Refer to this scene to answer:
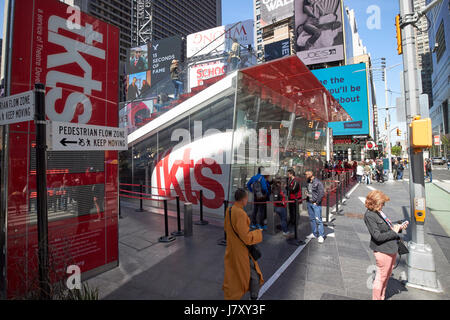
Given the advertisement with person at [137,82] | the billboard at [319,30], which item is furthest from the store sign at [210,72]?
the billboard at [319,30]

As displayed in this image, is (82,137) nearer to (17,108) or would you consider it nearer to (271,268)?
→ (17,108)

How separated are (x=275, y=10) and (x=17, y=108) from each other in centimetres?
7789

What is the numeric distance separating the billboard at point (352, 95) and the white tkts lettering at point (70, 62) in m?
34.8

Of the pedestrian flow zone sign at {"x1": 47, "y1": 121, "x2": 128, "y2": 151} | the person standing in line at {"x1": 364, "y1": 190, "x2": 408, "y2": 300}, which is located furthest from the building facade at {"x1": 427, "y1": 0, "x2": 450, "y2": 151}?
the pedestrian flow zone sign at {"x1": 47, "y1": 121, "x2": 128, "y2": 151}

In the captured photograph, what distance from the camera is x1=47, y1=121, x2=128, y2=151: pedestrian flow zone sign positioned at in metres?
3.21

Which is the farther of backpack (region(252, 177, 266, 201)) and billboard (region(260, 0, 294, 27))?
billboard (region(260, 0, 294, 27))

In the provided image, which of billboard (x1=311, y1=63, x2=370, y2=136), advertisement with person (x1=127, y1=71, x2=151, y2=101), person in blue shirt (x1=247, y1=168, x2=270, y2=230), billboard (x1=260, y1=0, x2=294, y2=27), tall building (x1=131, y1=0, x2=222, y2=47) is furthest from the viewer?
billboard (x1=260, y1=0, x2=294, y2=27)

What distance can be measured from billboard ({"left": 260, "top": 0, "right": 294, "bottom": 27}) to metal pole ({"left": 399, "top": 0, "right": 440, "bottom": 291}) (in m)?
70.7

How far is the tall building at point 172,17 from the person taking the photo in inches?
1822

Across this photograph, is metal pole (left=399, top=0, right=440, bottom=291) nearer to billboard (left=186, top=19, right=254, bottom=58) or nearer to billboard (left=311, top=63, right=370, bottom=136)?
billboard (left=186, top=19, right=254, bottom=58)

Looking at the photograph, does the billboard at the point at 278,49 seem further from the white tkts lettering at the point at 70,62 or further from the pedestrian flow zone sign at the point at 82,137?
the pedestrian flow zone sign at the point at 82,137
